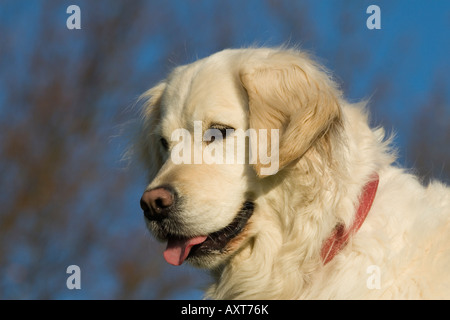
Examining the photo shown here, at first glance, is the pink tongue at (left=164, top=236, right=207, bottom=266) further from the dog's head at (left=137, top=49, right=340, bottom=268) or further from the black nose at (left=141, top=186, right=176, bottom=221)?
the black nose at (left=141, top=186, right=176, bottom=221)

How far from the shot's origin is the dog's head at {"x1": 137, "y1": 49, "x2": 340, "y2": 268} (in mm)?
3521

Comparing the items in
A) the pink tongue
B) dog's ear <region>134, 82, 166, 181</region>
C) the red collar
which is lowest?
the pink tongue

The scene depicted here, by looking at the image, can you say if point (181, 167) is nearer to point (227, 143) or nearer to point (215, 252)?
point (227, 143)

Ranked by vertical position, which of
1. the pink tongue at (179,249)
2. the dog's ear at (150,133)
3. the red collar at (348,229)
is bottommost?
the pink tongue at (179,249)

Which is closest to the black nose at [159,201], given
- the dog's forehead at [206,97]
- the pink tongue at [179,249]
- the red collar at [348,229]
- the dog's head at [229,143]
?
the dog's head at [229,143]

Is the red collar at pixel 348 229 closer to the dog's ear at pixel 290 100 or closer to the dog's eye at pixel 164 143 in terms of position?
the dog's ear at pixel 290 100

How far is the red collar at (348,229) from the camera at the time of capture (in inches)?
135

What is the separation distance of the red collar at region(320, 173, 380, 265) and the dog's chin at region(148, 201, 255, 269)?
1.63 ft

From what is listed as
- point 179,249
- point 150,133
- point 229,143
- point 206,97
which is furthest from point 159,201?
point 150,133

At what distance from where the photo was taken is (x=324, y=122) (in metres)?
3.49

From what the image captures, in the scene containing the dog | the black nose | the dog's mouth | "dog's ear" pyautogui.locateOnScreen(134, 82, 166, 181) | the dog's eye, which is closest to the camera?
the dog

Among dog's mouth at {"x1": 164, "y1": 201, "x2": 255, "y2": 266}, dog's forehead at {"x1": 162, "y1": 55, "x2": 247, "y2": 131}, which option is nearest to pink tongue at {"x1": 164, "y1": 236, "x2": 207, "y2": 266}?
dog's mouth at {"x1": 164, "y1": 201, "x2": 255, "y2": 266}

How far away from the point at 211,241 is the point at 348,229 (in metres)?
0.80

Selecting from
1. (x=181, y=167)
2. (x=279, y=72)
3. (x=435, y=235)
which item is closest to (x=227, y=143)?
(x=181, y=167)
